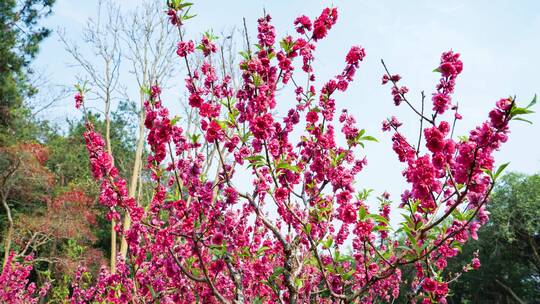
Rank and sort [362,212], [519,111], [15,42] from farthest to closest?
[15,42]
[362,212]
[519,111]

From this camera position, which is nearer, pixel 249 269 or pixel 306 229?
pixel 306 229

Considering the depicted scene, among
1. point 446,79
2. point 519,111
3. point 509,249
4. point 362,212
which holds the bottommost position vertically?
point 362,212

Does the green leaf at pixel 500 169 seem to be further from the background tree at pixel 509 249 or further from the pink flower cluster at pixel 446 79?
the background tree at pixel 509 249

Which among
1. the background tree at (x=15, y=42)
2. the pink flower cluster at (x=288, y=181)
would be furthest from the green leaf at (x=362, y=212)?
the background tree at (x=15, y=42)

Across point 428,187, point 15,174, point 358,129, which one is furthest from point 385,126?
point 15,174

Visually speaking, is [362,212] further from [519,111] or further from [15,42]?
[15,42]

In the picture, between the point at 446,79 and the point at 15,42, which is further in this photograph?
the point at 15,42

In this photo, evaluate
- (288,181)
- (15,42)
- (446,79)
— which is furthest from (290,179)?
(15,42)

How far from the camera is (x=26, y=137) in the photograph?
17672mm

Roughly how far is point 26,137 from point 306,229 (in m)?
19.0

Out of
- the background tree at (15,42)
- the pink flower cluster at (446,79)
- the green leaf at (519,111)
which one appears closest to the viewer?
the green leaf at (519,111)

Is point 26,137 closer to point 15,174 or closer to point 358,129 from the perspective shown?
point 15,174

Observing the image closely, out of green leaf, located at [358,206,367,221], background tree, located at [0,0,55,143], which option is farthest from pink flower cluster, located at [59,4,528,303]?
background tree, located at [0,0,55,143]

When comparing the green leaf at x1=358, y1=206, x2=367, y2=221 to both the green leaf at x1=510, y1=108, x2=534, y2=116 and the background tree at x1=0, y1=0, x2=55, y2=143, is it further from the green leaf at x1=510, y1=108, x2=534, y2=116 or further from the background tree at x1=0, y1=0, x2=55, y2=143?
the background tree at x1=0, y1=0, x2=55, y2=143
